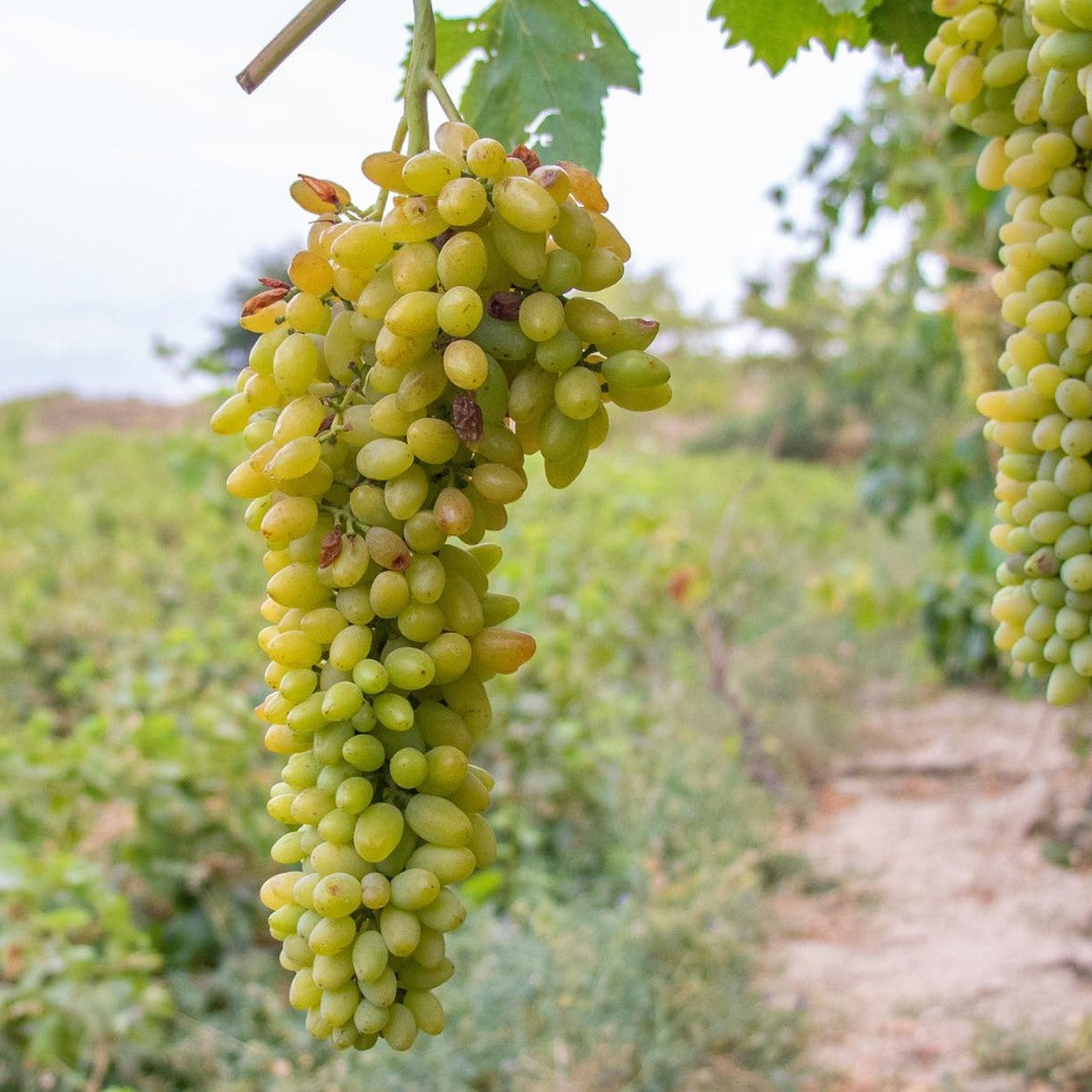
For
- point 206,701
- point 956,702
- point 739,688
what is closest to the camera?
point 206,701

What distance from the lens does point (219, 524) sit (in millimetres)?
3912

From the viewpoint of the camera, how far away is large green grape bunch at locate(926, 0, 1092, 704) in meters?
0.61

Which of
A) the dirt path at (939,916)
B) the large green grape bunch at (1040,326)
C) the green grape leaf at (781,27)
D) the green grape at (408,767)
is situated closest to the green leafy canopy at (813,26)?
the green grape leaf at (781,27)

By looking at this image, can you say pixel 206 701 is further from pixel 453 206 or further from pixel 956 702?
pixel 956 702

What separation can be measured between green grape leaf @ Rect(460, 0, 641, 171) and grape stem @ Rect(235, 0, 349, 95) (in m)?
0.22

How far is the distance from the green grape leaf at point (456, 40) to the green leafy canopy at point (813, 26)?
15 centimetres

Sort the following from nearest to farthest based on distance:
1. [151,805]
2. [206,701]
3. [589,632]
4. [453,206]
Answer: [453,206]
[151,805]
[206,701]
[589,632]

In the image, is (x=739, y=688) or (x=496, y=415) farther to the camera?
(x=739, y=688)

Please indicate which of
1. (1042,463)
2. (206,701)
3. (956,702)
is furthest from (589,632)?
(1042,463)

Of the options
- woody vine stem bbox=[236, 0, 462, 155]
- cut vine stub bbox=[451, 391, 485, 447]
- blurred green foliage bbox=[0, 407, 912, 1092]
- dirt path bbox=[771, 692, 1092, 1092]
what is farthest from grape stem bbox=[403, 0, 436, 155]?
→ dirt path bbox=[771, 692, 1092, 1092]

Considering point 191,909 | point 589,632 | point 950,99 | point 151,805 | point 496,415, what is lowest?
point 191,909

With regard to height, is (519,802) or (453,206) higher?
(453,206)

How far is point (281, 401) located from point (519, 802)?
7.82 feet

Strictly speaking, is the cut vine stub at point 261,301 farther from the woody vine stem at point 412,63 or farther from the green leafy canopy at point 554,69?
the green leafy canopy at point 554,69
